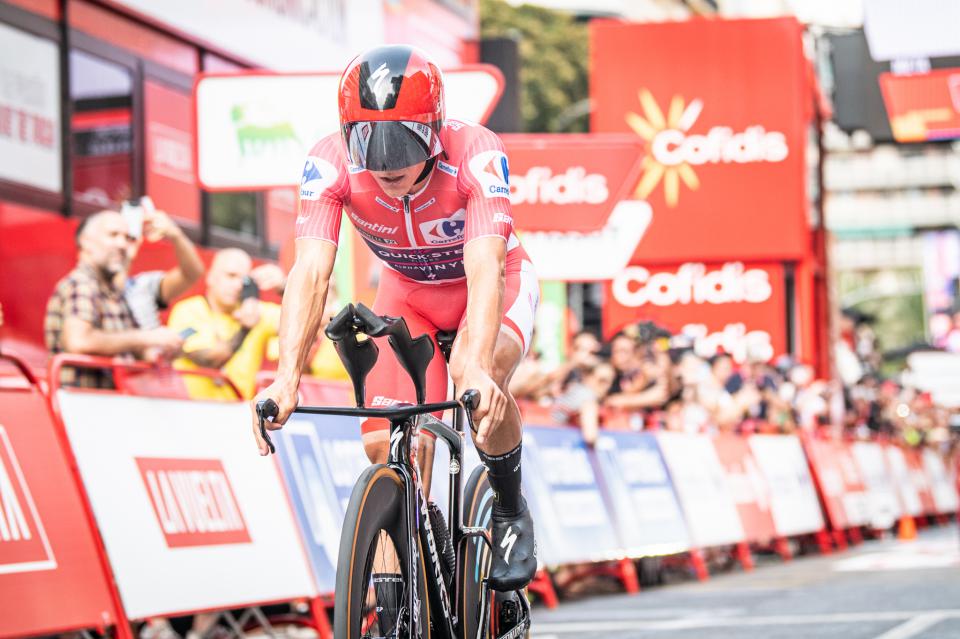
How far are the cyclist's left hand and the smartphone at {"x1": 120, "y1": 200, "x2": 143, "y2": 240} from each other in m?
4.55

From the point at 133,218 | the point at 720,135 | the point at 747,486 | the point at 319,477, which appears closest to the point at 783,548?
the point at 747,486

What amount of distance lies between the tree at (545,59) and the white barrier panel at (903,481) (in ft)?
80.0

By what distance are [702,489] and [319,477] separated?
24.7 feet

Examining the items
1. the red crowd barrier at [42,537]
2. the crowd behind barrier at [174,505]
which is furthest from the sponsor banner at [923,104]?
the red crowd barrier at [42,537]

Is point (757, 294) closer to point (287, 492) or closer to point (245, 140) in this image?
point (245, 140)

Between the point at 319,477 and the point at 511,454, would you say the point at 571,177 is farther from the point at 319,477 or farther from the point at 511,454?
the point at 511,454

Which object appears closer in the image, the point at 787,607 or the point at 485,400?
the point at 485,400

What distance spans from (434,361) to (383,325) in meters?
1.08

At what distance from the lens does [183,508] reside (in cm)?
755

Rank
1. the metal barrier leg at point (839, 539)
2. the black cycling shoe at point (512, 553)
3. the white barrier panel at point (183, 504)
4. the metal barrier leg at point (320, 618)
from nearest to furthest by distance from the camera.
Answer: the black cycling shoe at point (512, 553)
the white barrier panel at point (183, 504)
the metal barrier leg at point (320, 618)
the metal barrier leg at point (839, 539)

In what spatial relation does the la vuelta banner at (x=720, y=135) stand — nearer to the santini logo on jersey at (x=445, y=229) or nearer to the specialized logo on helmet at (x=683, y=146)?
the specialized logo on helmet at (x=683, y=146)

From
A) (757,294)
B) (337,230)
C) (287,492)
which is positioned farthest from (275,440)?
(757,294)

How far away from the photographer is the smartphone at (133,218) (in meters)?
8.80

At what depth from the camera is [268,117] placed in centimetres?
1080
